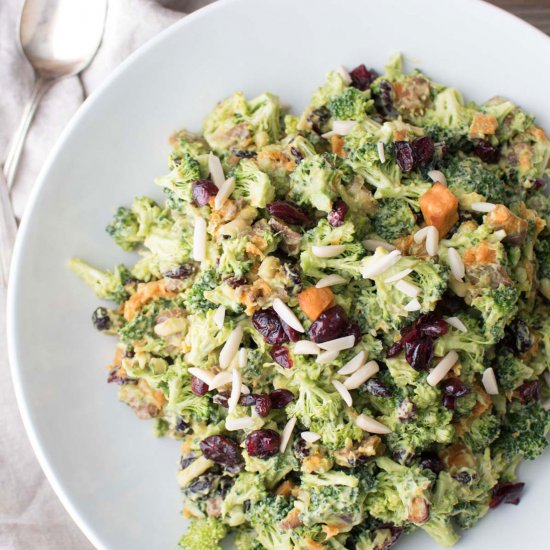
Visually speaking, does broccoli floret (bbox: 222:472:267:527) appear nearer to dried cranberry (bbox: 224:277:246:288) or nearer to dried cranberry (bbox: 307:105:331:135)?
dried cranberry (bbox: 224:277:246:288)

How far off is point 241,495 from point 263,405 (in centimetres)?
51

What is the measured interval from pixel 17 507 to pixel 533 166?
3.74 metres

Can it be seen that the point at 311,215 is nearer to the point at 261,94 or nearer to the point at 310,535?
the point at 261,94


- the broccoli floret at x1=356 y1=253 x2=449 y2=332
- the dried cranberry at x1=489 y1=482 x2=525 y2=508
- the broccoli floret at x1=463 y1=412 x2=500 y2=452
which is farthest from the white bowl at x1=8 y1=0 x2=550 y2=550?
the broccoli floret at x1=356 y1=253 x2=449 y2=332

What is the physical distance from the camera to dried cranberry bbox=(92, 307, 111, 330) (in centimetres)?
389

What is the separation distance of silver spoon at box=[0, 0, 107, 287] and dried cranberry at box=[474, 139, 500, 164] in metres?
2.55

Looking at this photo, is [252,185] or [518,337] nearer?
[252,185]

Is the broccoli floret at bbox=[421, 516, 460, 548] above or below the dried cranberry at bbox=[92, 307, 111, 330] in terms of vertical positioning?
below

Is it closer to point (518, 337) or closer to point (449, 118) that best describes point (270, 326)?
point (518, 337)

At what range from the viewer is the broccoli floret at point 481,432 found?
3551 millimetres

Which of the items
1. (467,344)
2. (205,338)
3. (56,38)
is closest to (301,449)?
(205,338)

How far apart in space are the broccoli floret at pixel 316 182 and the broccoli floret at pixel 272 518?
4.78 feet

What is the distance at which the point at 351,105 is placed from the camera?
12.1 ft

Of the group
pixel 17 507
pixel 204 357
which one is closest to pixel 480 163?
pixel 204 357
